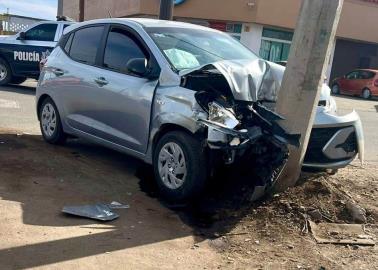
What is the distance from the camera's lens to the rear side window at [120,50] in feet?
20.8

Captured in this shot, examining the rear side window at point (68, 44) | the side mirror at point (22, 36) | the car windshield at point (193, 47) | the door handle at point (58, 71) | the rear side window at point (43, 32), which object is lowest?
the side mirror at point (22, 36)

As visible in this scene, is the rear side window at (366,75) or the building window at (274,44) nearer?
the rear side window at (366,75)

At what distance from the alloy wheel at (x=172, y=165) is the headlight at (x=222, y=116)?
0.52 metres

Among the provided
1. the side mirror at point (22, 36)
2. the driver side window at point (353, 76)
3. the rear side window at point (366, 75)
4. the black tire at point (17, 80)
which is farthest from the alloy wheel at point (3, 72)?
the driver side window at point (353, 76)

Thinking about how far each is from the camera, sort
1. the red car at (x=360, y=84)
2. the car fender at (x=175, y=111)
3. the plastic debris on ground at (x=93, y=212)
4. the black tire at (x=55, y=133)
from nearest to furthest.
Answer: the plastic debris on ground at (x=93, y=212), the car fender at (x=175, y=111), the black tire at (x=55, y=133), the red car at (x=360, y=84)

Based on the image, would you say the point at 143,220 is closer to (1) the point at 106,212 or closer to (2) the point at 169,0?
(1) the point at 106,212

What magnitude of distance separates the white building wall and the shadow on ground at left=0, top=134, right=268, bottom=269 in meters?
21.1

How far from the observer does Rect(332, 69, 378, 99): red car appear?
2647cm

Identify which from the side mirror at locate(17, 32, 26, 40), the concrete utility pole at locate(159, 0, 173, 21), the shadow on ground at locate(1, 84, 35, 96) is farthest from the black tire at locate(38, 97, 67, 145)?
the side mirror at locate(17, 32, 26, 40)

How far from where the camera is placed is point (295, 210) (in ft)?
17.0

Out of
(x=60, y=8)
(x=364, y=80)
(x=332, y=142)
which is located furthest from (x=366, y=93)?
(x=60, y=8)

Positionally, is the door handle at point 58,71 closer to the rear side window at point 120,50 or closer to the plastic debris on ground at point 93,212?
the rear side window at point 120,50

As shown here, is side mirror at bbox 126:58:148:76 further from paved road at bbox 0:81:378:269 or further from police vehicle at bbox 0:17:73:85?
police vehicle at bbox 0:17:73:85

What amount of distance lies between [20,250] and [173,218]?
1536mm
